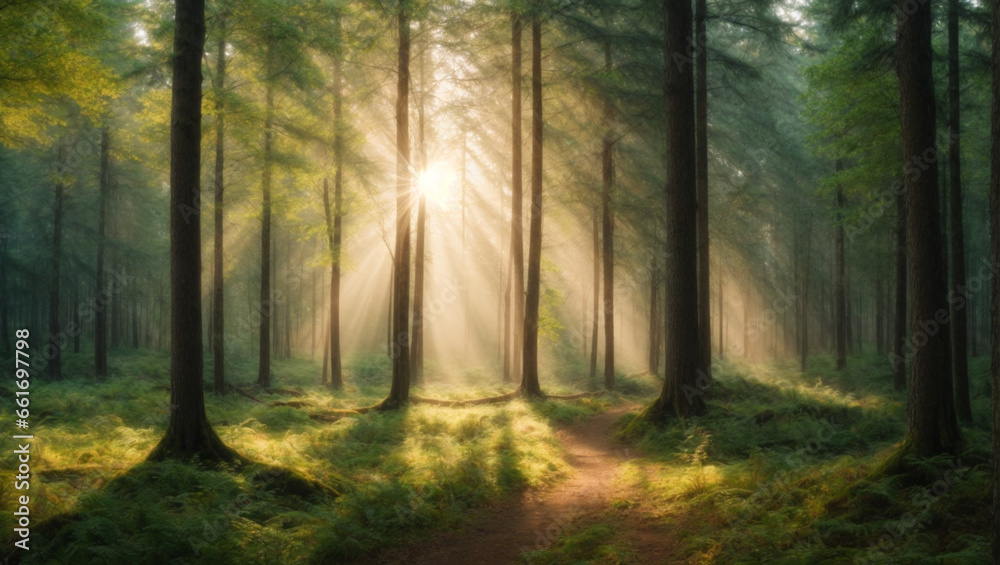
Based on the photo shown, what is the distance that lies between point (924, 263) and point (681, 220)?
502cm

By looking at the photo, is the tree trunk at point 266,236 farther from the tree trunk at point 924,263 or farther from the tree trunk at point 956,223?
the tree trunk at point 956,223

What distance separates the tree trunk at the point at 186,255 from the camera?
24.7 ft

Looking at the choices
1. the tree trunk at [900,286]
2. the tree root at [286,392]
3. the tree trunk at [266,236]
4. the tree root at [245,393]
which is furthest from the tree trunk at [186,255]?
the tree trunk at [900,286]

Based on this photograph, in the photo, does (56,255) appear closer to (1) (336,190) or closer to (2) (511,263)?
(1) (336,190)

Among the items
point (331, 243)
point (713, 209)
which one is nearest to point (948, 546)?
point (331, 243)

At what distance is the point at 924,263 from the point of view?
6535mm

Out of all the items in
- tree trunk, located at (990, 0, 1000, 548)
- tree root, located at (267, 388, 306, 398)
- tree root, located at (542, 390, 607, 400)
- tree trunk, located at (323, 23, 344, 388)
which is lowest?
tree root, located at (542, 390, 607, 400)

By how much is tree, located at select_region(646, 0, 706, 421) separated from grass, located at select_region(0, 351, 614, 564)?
9.89 feet

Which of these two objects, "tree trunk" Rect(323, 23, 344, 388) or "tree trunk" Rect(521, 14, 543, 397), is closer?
"tree trunk" Rect(521, 14, 543, 397)

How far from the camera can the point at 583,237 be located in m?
24.9

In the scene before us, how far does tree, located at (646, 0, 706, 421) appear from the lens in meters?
11.2

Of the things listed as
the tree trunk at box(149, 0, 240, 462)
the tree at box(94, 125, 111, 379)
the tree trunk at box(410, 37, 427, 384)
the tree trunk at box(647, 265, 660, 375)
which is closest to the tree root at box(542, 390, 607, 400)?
the tree trunk at box(410, 37, 427, 384)

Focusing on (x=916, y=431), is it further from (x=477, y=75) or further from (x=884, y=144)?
(x=477, y=75)

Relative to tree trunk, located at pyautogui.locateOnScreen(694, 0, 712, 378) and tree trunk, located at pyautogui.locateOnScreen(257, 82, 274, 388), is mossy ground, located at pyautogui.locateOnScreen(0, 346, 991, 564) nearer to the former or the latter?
tree trunk, located at pyautogui.locateOnScreen(694, 0, 712, 378)
